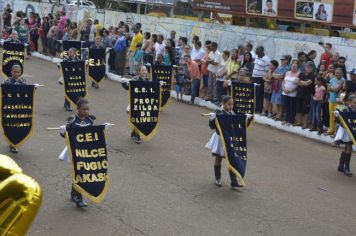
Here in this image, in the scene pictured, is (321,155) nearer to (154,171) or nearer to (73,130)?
(154,171)

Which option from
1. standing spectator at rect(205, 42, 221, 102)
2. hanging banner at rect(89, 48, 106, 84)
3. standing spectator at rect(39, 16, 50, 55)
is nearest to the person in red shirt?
standing spectator at rect(205, 42, 221, 102)

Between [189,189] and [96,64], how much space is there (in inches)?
391

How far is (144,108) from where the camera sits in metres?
12.8

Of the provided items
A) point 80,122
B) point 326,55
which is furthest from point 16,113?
point 326,55

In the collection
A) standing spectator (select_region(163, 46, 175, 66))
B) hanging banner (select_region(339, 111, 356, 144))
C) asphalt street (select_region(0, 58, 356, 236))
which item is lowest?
asphalt street (select_region(0, 58, 356, 236))

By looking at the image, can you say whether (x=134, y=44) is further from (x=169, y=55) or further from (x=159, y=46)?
(x=169, y=55)

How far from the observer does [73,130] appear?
28.0ft

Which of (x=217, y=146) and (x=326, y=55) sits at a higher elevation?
(x=326, y=55)

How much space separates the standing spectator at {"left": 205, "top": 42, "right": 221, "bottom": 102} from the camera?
58.2ft

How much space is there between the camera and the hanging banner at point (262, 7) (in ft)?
72.4

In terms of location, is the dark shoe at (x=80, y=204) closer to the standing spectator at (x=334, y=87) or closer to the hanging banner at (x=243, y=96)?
the hanging banner at (x=243, y=96)

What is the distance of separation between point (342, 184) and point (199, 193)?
9.61 ft

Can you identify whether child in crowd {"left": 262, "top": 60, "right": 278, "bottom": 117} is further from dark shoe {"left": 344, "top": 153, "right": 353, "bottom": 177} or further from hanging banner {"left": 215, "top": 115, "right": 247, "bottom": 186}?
hanging banner {"left": 215, "top": 115, "right": 247, "bottom": 186}

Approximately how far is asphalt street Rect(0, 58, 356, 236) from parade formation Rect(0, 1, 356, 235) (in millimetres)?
92
